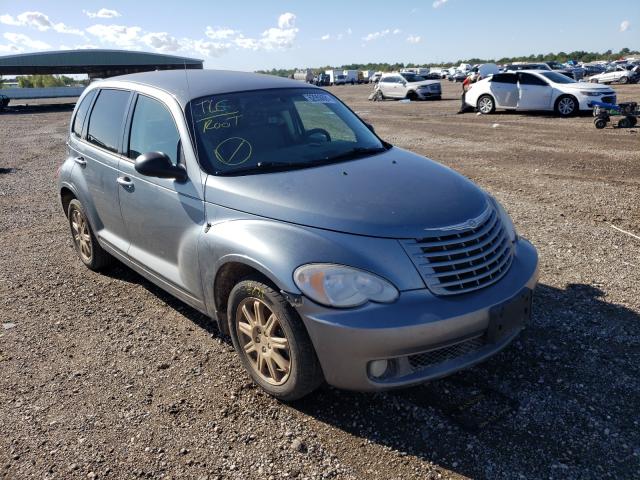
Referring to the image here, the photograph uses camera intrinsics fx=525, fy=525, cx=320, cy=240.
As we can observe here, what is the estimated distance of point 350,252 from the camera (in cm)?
273

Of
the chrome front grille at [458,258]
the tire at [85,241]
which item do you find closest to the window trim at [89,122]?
the tire at [85,241]

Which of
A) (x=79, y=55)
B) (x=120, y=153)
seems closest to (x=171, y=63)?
(x=79, y=55)

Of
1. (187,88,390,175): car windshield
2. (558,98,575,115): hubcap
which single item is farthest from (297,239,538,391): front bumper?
(558,98,575,115): hubcap

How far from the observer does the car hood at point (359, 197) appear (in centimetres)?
285

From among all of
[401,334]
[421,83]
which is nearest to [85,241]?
[401,334]

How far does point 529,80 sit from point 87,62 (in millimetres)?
47496

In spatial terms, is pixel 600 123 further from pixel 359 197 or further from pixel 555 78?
pixel 359 197

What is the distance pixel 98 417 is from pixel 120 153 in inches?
82.0

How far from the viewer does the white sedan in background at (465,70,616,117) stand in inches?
667

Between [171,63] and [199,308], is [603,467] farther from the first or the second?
[171,63]

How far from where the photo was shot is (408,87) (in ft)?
97.8

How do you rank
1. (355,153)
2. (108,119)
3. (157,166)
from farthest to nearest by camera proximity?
(108,119)
(355,153)
(157,166)

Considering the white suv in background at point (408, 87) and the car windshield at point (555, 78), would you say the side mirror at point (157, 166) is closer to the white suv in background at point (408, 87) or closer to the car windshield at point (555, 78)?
the car windshield at point (555, 78)

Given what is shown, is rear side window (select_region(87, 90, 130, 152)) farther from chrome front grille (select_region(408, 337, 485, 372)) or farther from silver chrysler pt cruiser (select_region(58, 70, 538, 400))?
chrome front grille (select_region(408, 337, 485, 372))
